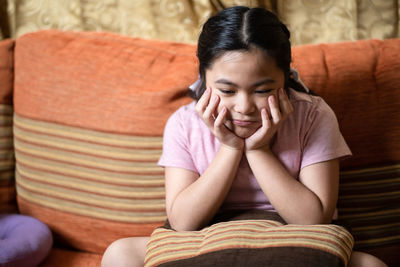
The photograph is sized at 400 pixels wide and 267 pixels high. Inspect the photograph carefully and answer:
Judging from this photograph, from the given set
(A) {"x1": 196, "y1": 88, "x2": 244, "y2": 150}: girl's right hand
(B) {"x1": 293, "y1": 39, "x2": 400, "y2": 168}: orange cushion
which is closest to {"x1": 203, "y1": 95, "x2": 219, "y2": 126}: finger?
(A) {"x1": 196, "y1": 88, "x2": 244, "y2": 150}: girl's right hand

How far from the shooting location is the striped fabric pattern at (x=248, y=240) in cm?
86

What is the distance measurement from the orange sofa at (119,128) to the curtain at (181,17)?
0.63 ft

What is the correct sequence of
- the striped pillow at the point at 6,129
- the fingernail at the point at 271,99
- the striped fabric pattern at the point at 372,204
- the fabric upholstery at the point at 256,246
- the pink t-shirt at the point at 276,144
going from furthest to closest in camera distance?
the striped pillow at the point at 6,129, the striped fabric pattern at the point at 372,204, the pink t-shirt at the point at 276,144, the fingernail at the point at 271,99, the fabric upholstery at the point at 256,246

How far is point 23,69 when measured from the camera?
1.35m

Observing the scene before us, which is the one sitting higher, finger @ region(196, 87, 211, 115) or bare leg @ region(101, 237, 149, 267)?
finger @ region(196, 87, 211, 115)

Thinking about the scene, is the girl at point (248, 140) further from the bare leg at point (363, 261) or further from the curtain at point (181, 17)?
the curtain at point (181, 17)

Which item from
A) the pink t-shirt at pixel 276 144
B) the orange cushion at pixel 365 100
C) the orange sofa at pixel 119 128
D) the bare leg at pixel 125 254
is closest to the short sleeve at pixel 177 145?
the pink t-shirt at pixel 276 144

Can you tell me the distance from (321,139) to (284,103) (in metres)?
0.14

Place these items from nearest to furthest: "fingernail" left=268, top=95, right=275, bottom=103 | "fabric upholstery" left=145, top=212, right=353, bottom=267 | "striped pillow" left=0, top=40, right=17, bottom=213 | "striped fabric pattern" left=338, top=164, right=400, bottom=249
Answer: "fabric upholstery" left=145, top=212, right=353, bottom=267 < "fingernail" left=268, top=95, right=275, bottom=103 < "striped fabric pattern" left=338, top=164, right=400, bottom=249 < "striped pillow" left=0, top=40, right=17, bottom=213

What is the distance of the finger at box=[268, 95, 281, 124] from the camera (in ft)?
3.13

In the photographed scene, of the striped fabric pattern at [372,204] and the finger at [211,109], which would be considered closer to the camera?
the finger at [211,109]

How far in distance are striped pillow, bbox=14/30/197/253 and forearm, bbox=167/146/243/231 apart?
0.23m

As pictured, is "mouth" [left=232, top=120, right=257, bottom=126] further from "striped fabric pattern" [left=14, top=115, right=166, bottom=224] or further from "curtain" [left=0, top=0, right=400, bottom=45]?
"curtain" [left=0, top=0, right=400, bottom=45]

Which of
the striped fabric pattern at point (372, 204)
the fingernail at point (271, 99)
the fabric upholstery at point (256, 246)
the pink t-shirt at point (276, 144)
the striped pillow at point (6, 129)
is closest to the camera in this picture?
the fabric upholstery at point (256, 246)
